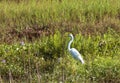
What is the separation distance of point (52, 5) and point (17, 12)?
31.6 inches

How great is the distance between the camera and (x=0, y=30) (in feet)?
26.5

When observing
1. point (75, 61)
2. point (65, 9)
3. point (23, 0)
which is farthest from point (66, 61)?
point (23, 0)

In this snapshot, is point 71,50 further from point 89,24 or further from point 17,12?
point 17,12

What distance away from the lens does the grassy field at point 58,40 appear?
18.1 ft

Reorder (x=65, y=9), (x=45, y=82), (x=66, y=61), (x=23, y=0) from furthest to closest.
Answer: (x=23, y=0) < (x=65, y=9) < (x=66, y=61) < (x=45, y=82)

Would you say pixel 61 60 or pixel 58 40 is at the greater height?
pixel 58 40

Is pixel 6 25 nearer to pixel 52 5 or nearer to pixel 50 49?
pixel 52 5

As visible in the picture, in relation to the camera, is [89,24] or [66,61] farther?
[89,24]

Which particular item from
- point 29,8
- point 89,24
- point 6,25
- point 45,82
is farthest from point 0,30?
point 45,82

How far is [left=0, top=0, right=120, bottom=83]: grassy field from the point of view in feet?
18.1

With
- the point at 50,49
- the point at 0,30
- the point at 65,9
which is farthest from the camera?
the point at 65,9

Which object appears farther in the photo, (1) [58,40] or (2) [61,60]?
(1) [58,40]

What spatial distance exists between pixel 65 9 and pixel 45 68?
291 cm

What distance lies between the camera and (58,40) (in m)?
6.42
